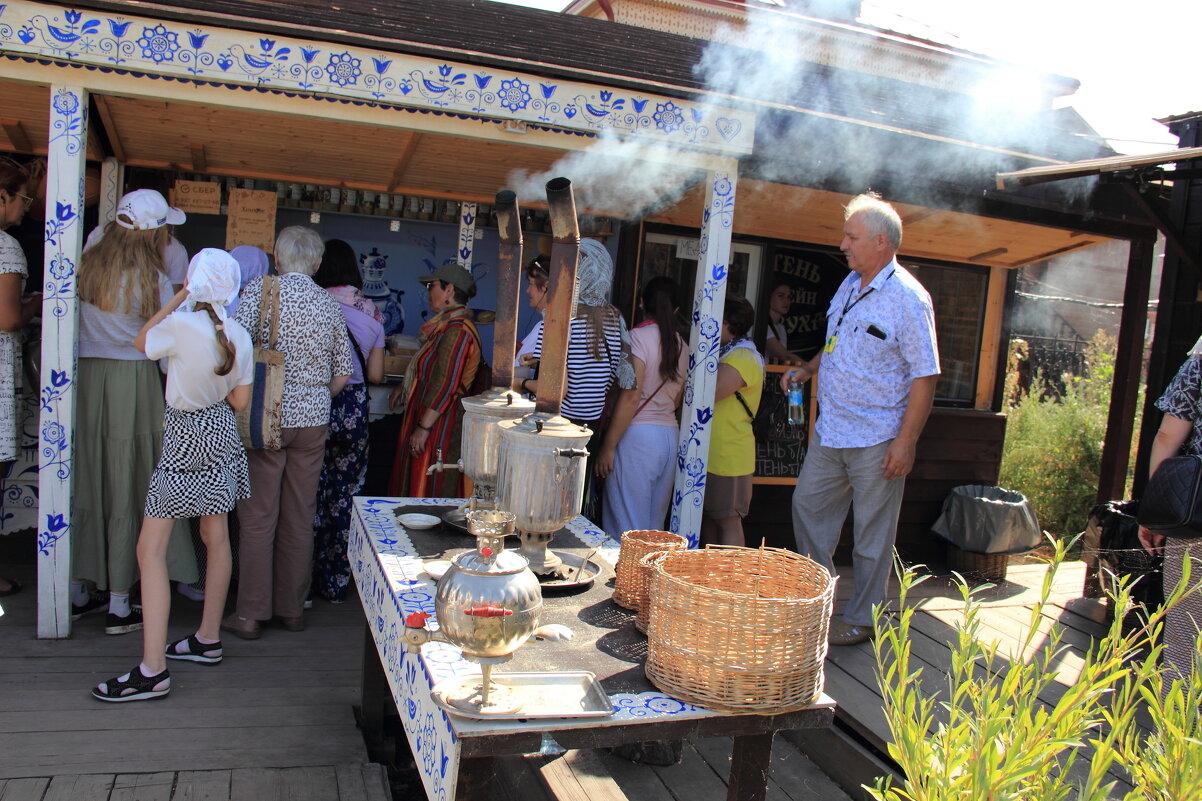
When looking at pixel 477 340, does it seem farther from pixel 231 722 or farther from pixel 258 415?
pixel 231 722

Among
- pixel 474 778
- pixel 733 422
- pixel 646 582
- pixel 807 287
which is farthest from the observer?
pixel 807 287

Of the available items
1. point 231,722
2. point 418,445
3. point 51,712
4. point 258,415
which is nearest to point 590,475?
point 418,445

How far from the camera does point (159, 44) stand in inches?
151

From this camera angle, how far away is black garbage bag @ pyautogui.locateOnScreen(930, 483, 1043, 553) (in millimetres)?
6234

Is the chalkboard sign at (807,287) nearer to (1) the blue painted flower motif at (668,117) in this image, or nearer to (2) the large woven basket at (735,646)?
(1) the blue painted flower motif at (668,117)

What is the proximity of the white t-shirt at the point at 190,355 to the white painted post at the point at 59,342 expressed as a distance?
2.55 ft

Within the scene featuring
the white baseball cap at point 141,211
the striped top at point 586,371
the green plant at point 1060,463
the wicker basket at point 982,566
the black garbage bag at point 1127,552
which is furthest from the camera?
the green plant at point 1060,463

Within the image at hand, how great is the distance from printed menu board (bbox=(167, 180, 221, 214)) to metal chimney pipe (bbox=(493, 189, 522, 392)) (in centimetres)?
340

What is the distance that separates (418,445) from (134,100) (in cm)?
227

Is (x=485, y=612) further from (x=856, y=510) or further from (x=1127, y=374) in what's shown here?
(x=1127, y=374)

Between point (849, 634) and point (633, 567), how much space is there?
2.17 meters

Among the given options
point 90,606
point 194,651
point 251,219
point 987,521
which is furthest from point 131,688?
point 987,521

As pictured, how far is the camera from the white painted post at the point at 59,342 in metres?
3.89

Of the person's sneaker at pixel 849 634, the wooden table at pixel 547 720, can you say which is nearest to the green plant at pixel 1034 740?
the wooden table at pixel 547 720
